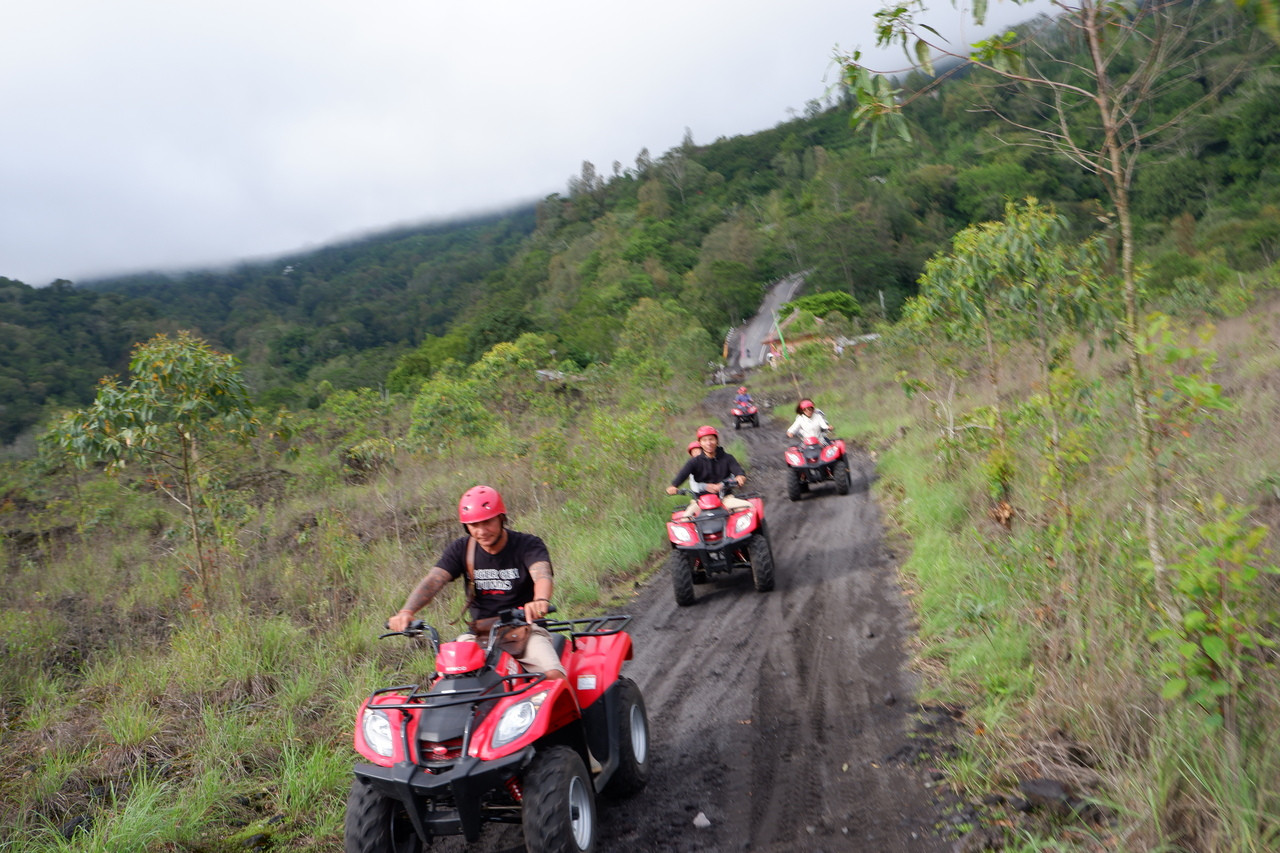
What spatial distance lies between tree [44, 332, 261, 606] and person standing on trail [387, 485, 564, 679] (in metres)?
3.72

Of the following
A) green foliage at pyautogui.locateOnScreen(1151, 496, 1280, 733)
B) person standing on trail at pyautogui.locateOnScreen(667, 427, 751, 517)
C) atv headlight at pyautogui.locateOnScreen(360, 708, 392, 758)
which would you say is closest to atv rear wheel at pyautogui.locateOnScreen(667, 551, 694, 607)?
person standing on trail at pyautogui.locateOnScreen(667, 427, 751, 517)

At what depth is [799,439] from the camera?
1270 centimetres

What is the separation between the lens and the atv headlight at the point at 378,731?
3.21 metres

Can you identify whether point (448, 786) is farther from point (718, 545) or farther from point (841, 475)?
point (841, 475)

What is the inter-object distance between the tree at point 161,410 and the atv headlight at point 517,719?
473 cm

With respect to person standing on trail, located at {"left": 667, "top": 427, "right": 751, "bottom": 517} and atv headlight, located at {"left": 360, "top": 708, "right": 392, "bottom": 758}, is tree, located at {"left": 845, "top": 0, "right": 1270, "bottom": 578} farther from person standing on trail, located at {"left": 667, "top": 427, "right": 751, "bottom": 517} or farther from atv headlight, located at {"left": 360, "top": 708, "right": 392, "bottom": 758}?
person standing on trail, located at {"left": 667, "top": 427, "right": 751, "bottom": 517}

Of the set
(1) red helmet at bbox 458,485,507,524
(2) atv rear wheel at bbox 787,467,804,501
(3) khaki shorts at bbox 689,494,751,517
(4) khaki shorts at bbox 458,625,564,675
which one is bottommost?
(2) atv rear wheel at bbox 787,467,804,501

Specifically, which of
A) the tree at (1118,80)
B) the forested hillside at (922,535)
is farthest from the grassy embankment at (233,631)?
the tree at (1118,80)

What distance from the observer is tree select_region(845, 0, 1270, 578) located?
125 inches

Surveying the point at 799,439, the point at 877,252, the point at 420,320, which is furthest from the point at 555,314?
the point at 799,439

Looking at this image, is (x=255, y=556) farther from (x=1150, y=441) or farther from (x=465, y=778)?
(x=1150, y=441)

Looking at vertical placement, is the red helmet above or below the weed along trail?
above

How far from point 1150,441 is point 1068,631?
3.58 ft

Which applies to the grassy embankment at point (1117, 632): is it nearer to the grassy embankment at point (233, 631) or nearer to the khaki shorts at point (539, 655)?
the khaki shorts at point (539, 655)
